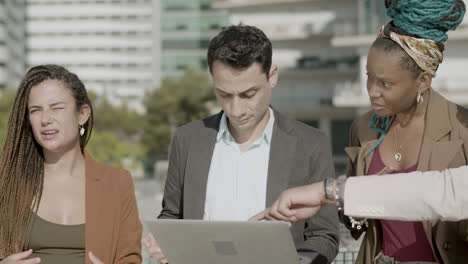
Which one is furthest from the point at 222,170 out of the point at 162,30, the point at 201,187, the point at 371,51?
the point at 162,30

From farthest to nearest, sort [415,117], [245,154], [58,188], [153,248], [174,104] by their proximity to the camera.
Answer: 1. [174,104]
2. [58,188]
3. [245,154]
4. [415,117]
5. [153,248]

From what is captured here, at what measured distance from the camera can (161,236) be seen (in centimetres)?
245

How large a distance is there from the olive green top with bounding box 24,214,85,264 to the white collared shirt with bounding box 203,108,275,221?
25.6 inches

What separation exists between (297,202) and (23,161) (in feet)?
5.53

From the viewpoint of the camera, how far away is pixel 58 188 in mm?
3408

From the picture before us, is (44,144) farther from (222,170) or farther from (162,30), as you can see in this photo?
(162,30)

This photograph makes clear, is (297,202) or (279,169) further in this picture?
(279,169)

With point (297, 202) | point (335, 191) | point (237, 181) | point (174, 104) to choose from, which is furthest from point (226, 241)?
point (174, 104)

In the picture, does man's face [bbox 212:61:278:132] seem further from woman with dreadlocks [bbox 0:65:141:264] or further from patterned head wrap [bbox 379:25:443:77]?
woman with dreadlocks [bbox 0:65:141:264]

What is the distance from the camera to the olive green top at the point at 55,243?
10.5 ft

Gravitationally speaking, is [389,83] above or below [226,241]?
above

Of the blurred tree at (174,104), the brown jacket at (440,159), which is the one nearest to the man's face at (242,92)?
the brown jacket at (440,159)

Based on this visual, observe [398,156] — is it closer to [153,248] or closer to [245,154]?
[245,154]

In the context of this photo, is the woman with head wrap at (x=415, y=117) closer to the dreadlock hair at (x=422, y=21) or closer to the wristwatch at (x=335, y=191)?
the dreadlock hair at (x=422, y=21)
